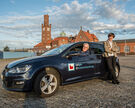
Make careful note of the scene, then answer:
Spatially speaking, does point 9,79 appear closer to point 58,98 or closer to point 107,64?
point 58,98

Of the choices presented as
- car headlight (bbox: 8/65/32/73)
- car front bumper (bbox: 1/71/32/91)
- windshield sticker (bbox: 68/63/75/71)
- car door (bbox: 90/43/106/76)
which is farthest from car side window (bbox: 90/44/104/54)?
car front bumper (bbox: 1/71/32/91)

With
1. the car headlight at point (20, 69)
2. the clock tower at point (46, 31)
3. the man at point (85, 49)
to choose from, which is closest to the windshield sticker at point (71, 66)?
the man at point (85, 49)

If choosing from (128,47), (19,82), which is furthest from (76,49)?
(128,47)

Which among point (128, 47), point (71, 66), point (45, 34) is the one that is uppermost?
point (45, 34)

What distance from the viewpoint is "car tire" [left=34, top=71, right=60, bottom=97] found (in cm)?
320

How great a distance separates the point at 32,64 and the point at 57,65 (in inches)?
27.8

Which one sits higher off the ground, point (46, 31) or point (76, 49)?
point (46, 31)

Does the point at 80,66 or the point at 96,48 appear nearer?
the point at 80,66

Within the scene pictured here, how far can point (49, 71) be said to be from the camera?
11.1 feet

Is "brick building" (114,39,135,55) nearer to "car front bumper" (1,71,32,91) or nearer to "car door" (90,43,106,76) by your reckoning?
"car door" (90,43,106,76)

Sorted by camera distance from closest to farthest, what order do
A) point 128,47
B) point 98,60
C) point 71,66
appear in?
1. point 71,66
2. point 98,60
3. point 128,47

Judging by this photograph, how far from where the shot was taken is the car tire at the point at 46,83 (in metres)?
3.20

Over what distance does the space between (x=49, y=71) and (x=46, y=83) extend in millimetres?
339

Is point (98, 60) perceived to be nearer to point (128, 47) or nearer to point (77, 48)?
point (77, 48)
